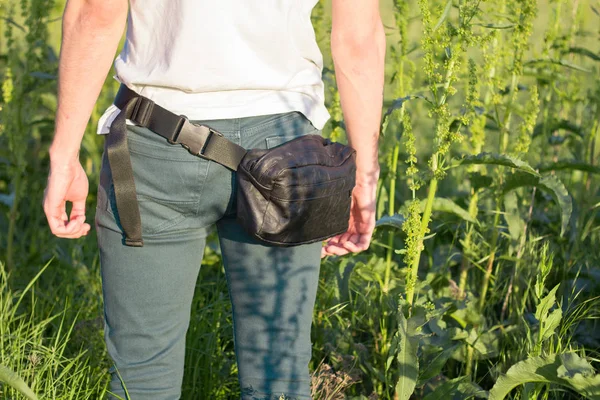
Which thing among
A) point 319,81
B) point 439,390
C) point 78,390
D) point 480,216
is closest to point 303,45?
point 319,81

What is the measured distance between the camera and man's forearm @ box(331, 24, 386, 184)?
218 centimetres

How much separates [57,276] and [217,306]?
1124 mm

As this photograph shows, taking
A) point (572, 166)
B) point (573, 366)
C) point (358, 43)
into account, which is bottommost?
point (573, 366)

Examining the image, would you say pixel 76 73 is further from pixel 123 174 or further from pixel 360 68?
pixel 360 68

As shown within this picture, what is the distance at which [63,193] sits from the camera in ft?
6.97

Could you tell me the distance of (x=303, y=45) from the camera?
2049mm

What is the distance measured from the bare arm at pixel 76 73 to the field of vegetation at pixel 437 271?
76cm

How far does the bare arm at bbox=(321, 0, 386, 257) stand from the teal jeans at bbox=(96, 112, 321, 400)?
188mm

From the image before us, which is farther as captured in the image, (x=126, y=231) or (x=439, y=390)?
(x=439, y=390)

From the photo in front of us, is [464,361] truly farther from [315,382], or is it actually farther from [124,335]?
[124,335]

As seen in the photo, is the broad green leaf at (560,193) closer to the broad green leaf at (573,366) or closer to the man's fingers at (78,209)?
the broad green leaf at (573,366)

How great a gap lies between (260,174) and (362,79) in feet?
1.48

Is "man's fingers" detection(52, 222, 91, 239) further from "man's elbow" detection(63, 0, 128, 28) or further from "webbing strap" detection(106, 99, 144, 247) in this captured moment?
"man's elbow" detection(63, 0, 128, 28)

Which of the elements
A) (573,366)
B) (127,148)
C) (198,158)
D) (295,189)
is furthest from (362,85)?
(573,366)
